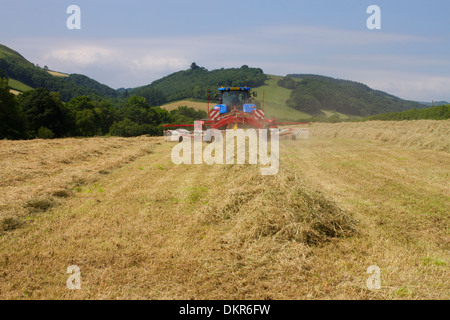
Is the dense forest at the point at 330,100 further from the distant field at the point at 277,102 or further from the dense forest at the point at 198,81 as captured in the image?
the dense forest at the point at 198,81

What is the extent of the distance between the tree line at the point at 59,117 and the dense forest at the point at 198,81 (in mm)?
27749

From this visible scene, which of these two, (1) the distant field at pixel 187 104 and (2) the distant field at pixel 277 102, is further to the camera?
(1) the distant field at pixel 187 104

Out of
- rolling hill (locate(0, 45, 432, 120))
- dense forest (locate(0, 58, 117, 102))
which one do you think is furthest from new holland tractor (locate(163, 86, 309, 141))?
dense forest (locate(0, 58, 117, 102))

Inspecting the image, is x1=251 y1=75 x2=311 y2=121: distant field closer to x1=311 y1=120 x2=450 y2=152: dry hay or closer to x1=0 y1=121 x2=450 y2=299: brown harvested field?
x1=311 y1=120 x2=450 y2=152: dry hay

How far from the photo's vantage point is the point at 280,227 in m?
4.60

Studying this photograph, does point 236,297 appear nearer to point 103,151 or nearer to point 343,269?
point 343,269

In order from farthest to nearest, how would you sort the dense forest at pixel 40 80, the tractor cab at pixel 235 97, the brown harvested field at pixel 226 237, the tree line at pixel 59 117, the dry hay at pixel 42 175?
1. the dense forest at pixel 40 80
2. the tree line at pixel 59 117
3. the tractor cab at pixel 235 97
4. the dry hay at pixel 42 175
5. the brown harvested field at pixel 226 237

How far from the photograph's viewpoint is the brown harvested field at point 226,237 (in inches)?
133

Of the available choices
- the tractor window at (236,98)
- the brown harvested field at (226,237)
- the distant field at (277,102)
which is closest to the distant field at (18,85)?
the distant field at (277,102)

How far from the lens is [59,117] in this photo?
36.5 meters

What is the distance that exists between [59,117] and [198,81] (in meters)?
88.8

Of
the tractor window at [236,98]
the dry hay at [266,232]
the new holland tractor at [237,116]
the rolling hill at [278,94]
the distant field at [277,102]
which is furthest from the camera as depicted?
the rolling hill at [278,94]

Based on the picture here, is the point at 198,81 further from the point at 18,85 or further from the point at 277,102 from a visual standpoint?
the point at 18,85
